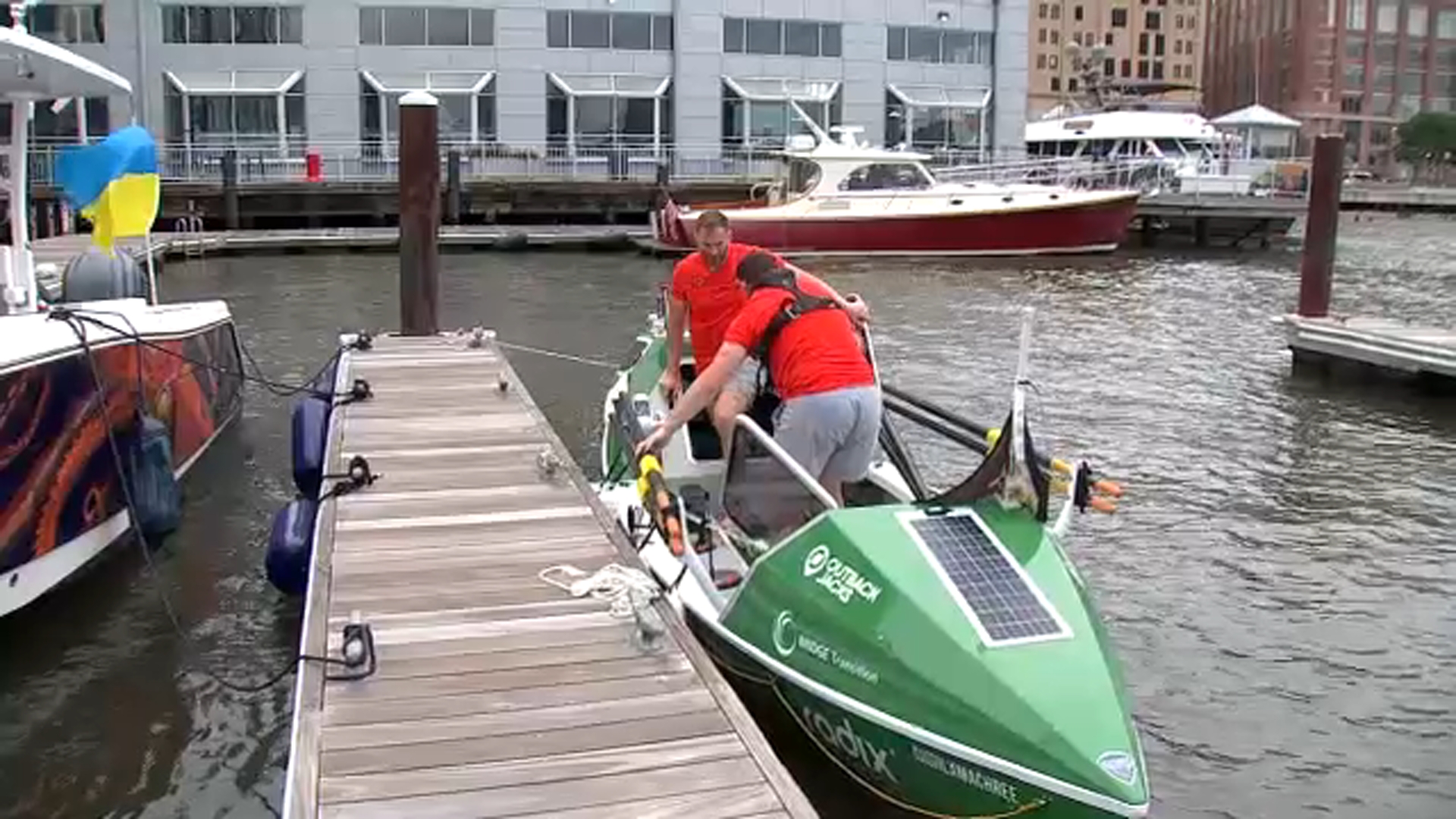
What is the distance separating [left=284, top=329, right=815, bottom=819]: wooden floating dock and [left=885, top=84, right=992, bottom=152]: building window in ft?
134

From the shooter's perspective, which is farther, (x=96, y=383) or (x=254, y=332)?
(x=254, y=332)

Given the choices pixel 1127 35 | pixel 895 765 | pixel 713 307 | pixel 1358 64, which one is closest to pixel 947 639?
pixel 895 765

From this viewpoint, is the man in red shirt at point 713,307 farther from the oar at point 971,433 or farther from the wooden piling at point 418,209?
the wooden piling at point 418,209

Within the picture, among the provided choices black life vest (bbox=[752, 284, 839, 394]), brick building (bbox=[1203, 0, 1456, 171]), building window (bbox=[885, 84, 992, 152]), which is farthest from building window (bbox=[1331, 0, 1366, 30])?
black life vest (bbox=[752, 284, 839, 394])

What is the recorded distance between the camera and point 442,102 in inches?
1687

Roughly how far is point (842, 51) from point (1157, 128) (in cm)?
1111

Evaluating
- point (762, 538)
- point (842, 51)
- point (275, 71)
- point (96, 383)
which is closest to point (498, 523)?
point (762, 538)

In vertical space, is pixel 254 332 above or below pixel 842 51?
below

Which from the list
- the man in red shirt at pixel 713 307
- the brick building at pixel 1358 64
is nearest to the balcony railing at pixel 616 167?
the man in red shirt at pixel 713 307

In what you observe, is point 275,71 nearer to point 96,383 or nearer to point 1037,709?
point 96,383

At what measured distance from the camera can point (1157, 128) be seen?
4906cm

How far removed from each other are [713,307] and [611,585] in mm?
2454

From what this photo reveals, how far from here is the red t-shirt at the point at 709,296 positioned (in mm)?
8219

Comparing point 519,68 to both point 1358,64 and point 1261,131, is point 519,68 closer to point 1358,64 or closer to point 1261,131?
point 1261,131
